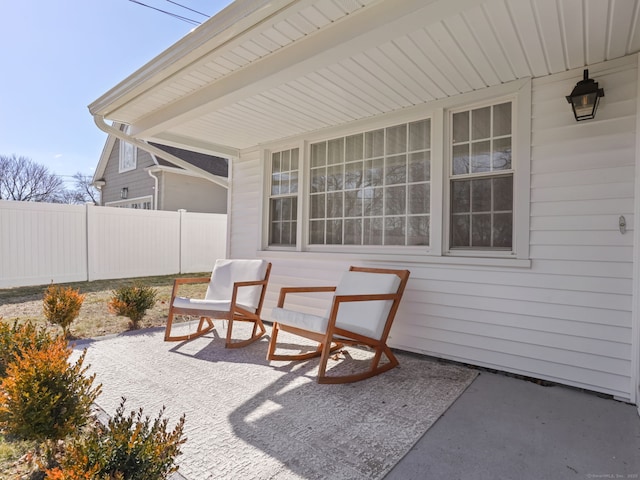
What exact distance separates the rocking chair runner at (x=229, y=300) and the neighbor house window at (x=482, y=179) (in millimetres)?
2146

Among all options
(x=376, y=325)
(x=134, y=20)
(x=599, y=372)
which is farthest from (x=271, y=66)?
(x=134, y=20)

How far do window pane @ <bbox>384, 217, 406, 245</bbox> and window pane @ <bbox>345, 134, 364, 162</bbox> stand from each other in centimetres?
88

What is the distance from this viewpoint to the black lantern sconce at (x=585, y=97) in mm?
2561

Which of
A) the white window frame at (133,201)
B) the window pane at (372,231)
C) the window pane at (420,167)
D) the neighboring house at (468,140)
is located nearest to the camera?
the neighboring house at (468,140)

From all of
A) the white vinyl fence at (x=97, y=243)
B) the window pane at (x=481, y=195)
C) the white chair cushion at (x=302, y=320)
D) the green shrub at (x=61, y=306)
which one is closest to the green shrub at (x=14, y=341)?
the green shrub at (x=61, y=306)

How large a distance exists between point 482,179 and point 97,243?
7.87m

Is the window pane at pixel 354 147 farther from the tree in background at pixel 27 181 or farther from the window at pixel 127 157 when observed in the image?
the tree in background at pixel 27 181

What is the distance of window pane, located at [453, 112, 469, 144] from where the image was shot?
133 inches

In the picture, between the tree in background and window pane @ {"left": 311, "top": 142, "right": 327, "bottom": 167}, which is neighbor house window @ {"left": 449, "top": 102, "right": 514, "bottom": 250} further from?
the tree in background

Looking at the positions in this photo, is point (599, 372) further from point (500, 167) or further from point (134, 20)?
point (134, 20)

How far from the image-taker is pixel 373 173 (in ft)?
13.4

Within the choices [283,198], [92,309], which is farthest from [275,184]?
[92,309]

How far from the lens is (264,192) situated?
17.0ft

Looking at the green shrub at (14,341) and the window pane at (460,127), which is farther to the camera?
the window pane at (460,127)
